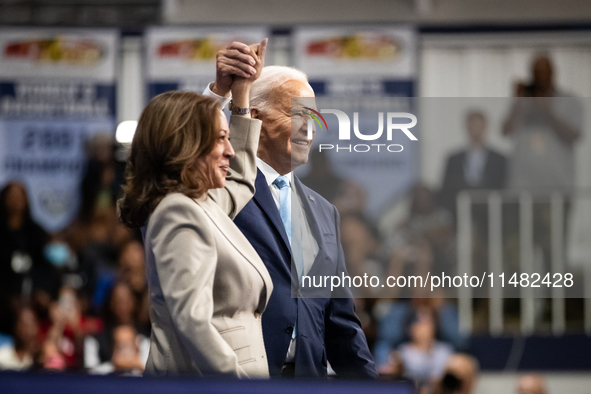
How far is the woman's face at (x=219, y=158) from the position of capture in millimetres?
1332

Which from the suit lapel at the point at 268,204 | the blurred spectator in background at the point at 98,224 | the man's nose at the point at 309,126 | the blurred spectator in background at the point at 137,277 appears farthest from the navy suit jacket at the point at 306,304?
the blurred spectator in background at the point at 98,224

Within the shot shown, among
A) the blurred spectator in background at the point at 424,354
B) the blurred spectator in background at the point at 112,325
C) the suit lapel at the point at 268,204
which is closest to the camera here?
the suit lapel at the point at 268,204

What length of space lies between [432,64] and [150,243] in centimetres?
481

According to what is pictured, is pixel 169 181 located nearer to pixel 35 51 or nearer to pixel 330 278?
pixel 330 278

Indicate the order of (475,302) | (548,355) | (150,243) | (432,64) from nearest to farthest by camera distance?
1. (150,243)
2. (475,302)
3. (548,355)
4. (432,64)

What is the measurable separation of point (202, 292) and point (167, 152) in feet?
0.96

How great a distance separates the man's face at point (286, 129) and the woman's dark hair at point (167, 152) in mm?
308

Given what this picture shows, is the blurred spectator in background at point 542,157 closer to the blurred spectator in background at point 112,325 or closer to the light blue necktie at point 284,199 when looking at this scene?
the light blue necktie at point 284,199

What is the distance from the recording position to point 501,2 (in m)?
5.51

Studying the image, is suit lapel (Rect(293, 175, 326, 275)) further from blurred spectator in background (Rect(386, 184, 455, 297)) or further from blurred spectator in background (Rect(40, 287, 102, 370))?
blurred spectator in background (Rect(40, 287, 102, 370))

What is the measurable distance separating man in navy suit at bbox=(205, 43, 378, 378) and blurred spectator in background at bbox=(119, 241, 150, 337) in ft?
10.3

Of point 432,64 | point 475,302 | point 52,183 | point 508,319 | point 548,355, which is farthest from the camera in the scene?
point 432,64

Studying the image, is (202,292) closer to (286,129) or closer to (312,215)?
(312,215)

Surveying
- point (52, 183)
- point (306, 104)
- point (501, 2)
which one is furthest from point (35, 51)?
point (306, 104)
